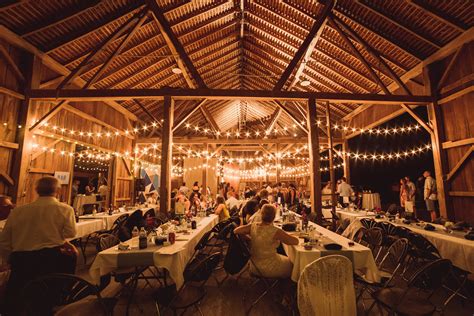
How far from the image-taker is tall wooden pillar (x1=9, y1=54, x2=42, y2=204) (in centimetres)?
557

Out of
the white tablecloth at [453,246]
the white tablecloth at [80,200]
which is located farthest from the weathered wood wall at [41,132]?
the white tablecloth at [453,246]

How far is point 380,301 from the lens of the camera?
219cm

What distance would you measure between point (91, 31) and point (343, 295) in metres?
7.15

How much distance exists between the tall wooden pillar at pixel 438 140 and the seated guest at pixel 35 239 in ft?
25.7

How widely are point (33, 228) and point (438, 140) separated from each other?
8.24 meters

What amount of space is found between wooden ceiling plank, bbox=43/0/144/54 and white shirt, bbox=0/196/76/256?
532 cm

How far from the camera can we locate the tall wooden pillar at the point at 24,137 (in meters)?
5.57

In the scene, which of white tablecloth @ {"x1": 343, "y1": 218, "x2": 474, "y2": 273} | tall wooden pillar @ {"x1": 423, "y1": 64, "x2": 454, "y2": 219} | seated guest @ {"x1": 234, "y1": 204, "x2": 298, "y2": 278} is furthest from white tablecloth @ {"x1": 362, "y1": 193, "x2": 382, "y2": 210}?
seated guest @ {"x1": 234, "y1": 204, "x2": 298, "y2": 278}

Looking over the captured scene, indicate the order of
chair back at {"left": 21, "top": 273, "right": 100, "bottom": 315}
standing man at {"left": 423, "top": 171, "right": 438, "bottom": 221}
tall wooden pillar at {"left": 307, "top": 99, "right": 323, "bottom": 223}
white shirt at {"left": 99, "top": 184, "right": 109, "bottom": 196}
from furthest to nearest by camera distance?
1. white shirt at {"left": 99, "top": 184, "right": 109, "bottom": 196}
2. standing man at {"left": 423, "top": 171, "right": 438, "bottom": 221}
3. tall wooden pillar at {"left": 307, "top": 99, "right": 323, "bottom": 223}
4. chair back at {"left": 21, "top": 273, "right": 100, "bottom": 315}

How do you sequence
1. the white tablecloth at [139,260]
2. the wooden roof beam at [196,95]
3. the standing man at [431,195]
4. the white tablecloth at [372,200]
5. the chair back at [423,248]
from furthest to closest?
the white tablecloth at [372,200] < the standing man at [431,195] < the wooden roof beam at [196,95] < the chair back at [423,248] < the white tablecloth at [139,260]

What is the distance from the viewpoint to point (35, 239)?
7.12 ft

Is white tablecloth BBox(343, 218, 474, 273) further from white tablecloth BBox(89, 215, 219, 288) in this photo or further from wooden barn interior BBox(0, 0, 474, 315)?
white tablecloth BBox(89, 215, 219, 288)

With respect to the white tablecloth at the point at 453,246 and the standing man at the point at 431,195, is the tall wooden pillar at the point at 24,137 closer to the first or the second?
the white tablecloth at the point at 453,246

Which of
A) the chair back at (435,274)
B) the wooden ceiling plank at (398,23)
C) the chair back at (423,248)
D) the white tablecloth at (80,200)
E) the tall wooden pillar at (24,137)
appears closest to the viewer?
the chair back at (435,274)
